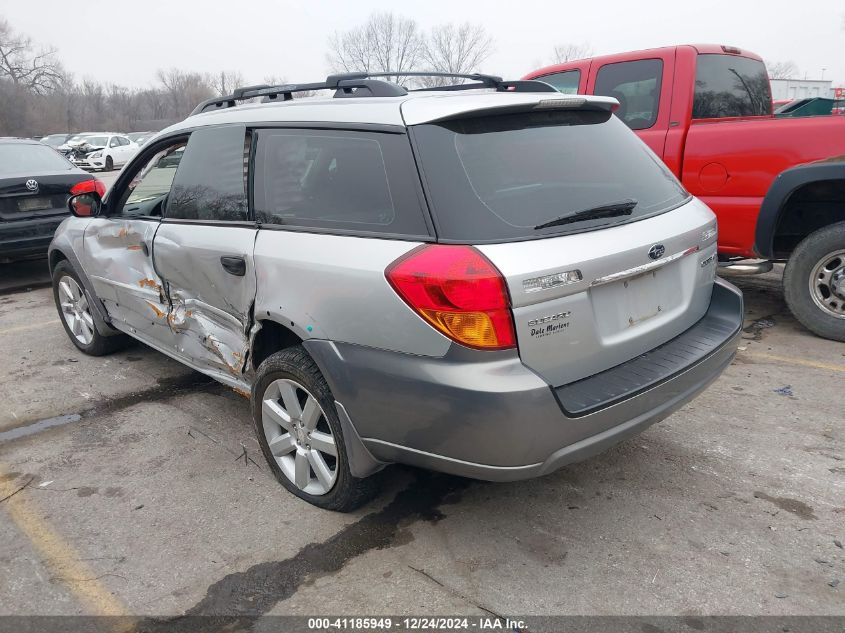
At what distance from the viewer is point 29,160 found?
7.81 meters

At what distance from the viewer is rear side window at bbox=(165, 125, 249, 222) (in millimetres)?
3201

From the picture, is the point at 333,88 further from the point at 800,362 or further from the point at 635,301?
the point at 800,362

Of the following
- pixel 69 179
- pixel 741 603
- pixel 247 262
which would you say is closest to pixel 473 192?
pixel 247 262

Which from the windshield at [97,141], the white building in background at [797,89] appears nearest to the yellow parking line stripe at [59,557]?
the white building in background at [797,89]

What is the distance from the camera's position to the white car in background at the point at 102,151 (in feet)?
94.4

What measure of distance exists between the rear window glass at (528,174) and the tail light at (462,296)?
0.32ft

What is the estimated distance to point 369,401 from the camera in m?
2.50

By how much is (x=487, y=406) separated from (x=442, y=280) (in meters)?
0.45

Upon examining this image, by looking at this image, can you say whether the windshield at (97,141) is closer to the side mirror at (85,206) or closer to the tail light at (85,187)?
the tail light at (85,187)

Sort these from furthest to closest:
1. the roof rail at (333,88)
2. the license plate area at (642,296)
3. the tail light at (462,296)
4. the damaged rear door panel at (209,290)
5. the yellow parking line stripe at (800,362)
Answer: the yellow parking line stripe at (800,362)
the damaged rear door panel at (209,290)
the roof rail at (333,88)
the license plate area at (642,296)
the tail light at (462,296)

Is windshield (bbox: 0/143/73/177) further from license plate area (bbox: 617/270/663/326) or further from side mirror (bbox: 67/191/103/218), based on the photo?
license plate area (bbox: 617/270/663/326)

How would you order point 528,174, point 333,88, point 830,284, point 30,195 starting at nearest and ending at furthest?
point 528,174
point 333,88
point 830,284
point 30,195

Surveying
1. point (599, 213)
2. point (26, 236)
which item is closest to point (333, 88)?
point (599, 213)

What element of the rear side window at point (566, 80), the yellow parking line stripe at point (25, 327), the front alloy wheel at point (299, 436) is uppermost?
the rear side window at point (566, 80)
